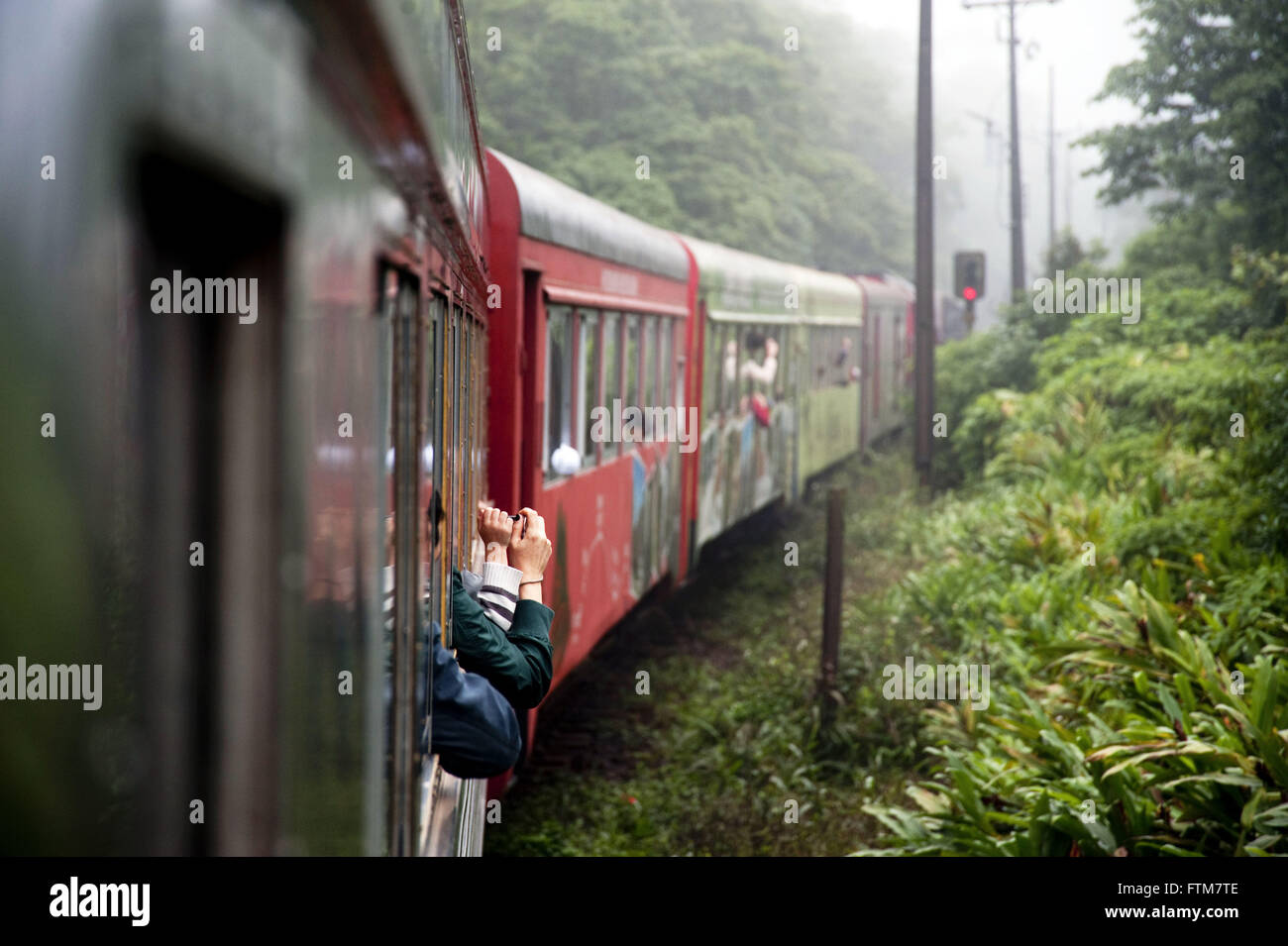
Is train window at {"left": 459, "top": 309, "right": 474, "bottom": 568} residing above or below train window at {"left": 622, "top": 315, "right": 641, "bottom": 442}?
below

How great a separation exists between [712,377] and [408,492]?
859 cm

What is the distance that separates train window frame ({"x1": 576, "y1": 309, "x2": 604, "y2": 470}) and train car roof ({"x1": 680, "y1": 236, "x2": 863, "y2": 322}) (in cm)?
303

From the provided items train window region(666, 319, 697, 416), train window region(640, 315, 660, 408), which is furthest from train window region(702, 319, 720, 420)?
train window region(640, 315, 660, 408)

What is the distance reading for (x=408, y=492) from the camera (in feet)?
5.90

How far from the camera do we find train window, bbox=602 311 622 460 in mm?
6840

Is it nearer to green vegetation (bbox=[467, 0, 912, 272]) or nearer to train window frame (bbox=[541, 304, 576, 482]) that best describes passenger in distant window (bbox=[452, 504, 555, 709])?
train window frame (bbox=[541, 304, 576, 482])

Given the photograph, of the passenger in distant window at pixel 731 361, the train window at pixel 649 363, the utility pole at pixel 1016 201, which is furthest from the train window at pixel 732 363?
the utility pole at pixel 1016 201

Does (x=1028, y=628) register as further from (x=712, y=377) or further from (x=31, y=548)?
(x=31, y=548)

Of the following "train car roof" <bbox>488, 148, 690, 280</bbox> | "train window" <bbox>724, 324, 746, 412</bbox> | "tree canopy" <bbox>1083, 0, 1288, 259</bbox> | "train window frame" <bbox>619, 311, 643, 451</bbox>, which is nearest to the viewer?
"train car roof" <bbox>488, 148, 690, 280</bbox>

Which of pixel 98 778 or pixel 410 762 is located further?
pixel 410 762

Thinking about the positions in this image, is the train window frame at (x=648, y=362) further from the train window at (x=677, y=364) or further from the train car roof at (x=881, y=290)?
the train car roof at (x=881, y=290)

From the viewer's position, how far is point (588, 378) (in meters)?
6.41

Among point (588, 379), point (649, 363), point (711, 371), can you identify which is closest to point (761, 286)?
point (711, 371)
